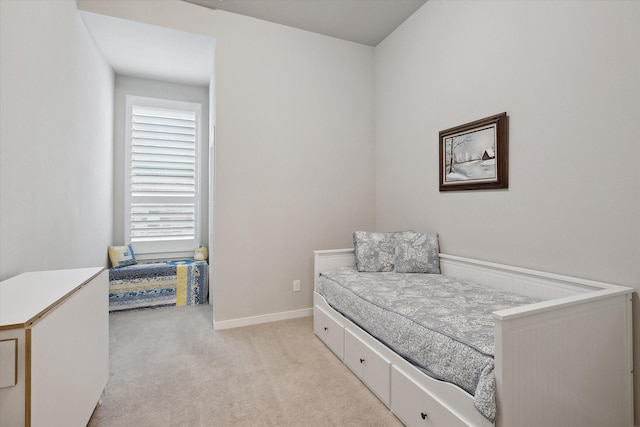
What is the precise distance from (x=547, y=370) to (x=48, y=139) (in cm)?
302

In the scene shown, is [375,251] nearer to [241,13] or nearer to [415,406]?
[415,406]

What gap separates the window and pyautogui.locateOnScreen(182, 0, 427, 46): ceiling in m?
1.65

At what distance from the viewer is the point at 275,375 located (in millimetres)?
2146

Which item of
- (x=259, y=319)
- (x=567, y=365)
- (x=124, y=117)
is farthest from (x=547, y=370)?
(x=124, y=117)

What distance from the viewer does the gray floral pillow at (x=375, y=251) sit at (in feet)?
9.02

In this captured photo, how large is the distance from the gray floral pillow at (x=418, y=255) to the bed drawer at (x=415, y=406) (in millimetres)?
1077

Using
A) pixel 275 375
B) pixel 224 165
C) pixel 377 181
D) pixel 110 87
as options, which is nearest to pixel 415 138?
pixel 377 181

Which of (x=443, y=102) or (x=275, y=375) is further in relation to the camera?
(x=443, y=102)

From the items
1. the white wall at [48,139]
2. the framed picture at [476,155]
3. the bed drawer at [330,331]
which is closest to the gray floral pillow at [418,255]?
the framed picture at [476,155]

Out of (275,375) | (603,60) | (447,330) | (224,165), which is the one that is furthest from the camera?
(224,165)

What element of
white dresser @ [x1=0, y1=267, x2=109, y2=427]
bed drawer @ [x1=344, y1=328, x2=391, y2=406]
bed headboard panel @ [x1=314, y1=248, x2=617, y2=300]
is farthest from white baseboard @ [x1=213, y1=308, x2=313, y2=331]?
white dresser @ [x1=0, y1=267, x2=109, y2=427]

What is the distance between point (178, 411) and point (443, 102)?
9.58 feet

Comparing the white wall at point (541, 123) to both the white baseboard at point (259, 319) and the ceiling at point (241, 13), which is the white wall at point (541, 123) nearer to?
the ceiling at point (241, 13)

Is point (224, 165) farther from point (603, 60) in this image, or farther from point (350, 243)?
point (603, 60)
